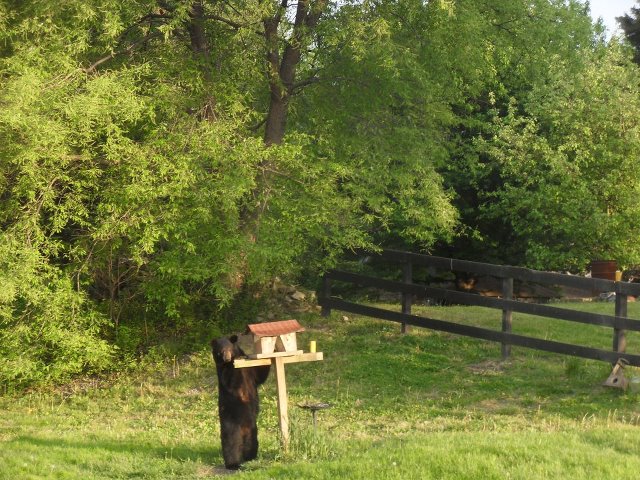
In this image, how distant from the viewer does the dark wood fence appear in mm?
13242

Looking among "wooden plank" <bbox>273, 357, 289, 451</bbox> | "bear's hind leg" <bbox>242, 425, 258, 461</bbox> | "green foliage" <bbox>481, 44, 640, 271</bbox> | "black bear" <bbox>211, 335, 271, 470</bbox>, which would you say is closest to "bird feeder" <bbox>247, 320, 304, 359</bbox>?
"wooden plank" <bbox>273, 357, 289, 451</bbox>

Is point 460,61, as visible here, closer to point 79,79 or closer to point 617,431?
point 79,79

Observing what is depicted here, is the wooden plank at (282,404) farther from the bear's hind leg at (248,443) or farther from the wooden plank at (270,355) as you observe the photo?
the bear's hind leg at (248,443)

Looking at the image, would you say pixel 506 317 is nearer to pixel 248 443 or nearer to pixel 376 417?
pixel 376 417

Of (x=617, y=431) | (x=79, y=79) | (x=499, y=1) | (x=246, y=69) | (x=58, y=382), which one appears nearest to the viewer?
(x=617, y=431)

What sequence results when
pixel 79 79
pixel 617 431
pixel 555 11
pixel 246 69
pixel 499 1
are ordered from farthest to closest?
pixel 555 11
pixel 499 1
pixel 246 69
pixel 79 79
pixel 617 431

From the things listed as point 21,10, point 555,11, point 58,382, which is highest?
point 555,11

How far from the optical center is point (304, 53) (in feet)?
58.2

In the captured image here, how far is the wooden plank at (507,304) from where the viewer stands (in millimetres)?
13219

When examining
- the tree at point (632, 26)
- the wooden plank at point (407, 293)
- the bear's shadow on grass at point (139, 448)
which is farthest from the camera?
the tree at point (632, 26)

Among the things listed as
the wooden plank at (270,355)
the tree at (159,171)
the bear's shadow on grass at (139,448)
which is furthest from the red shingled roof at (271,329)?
the tree at (159,171)

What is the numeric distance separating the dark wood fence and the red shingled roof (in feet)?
18.6

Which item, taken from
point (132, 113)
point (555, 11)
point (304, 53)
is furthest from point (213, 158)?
point (555, 11)

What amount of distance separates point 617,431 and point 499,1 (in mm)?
11624
